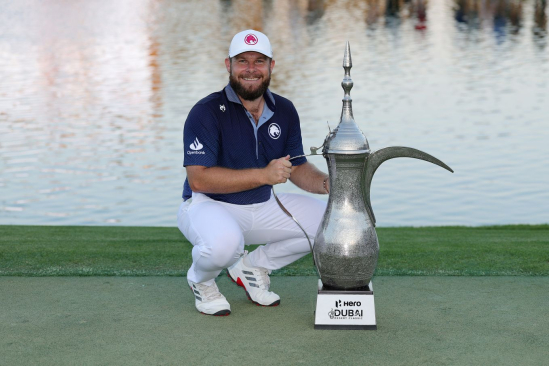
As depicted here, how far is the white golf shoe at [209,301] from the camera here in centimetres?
445

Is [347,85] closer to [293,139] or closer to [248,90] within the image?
[248,90]

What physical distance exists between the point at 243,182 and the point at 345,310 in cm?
88

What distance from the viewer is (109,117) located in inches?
692

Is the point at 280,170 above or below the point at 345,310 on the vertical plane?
above

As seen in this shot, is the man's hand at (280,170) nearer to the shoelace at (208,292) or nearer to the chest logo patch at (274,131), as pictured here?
the chest logo patch at (274,131)

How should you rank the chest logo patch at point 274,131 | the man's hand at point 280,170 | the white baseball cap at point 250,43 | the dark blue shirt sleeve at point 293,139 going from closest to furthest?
the man's hand at point 280,170 → the white baseball cap at point 250,43 → the chest logo patch at point 274,131 → the dark blue shirt sleeve at point 293,139

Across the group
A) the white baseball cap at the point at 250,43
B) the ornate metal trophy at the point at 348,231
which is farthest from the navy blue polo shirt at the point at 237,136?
the ornate metal trophy at the point at 348,231

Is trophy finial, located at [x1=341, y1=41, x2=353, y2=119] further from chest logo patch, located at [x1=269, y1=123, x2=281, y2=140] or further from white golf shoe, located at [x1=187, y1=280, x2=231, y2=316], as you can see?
white golf shoe, located at [x1=187, y1=280, x2=231, y2=316]

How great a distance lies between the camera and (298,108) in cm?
1731

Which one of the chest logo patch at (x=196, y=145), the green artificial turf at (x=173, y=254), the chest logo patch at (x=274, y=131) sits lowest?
the green artificial turf at (x=173, y=254)

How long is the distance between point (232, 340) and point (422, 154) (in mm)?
1299

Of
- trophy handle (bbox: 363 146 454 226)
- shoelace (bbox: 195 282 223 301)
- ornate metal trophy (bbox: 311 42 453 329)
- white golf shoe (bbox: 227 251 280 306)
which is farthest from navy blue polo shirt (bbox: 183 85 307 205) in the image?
trophy handle (bbox: 363 146 454 226)

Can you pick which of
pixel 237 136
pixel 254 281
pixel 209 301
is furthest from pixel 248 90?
pixel 209 301

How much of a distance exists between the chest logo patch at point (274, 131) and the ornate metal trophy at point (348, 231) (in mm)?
730
